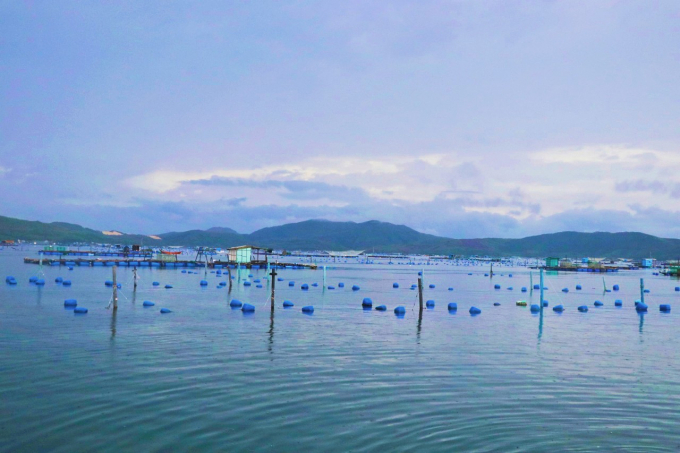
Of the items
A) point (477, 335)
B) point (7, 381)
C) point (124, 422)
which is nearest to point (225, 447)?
point (124, 422)

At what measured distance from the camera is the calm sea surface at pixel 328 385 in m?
12.9

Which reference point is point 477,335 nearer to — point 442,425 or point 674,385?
point 674,385

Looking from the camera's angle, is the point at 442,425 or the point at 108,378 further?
the point at 108,378

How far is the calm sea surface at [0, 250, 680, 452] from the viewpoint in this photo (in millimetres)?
12852

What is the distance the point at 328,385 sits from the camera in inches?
707

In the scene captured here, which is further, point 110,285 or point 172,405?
point 110,285

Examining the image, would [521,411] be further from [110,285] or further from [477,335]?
[110,285]

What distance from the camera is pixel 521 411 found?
15359 millimetres

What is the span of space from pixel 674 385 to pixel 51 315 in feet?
107

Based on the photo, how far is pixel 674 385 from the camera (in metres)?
19.3

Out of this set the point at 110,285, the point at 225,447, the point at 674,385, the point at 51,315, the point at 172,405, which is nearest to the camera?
the point at 225,447

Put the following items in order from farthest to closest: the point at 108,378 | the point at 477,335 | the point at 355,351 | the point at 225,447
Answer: the point at 477,335
the point at 355,351
the point at 108,378
the point at 225,447

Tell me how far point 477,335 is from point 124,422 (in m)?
21.3

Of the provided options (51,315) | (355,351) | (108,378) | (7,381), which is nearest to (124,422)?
(108,378)
